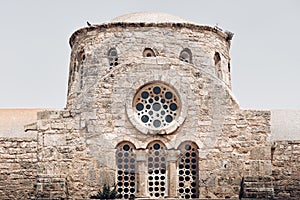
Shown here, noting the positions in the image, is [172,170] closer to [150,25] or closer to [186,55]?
[186,55]

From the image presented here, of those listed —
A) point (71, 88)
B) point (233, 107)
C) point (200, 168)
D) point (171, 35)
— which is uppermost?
point (171, 35)

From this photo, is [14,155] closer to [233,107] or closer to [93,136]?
[93,136]

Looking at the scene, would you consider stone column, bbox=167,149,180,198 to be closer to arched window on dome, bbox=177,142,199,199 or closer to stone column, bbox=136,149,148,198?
arched window on dome, bbox=177,142,199,199

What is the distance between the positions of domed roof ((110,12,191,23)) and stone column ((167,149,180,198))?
5170 mm

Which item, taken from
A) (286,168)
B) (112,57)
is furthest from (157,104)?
(286,168)

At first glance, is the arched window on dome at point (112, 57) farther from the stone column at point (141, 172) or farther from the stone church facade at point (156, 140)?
the stone column at point (141, 172)

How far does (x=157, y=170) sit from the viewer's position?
18.2m

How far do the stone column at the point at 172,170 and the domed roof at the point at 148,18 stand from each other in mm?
5170

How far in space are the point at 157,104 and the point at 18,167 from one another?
443cm

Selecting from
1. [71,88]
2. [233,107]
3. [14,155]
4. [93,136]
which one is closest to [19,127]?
[71,88]

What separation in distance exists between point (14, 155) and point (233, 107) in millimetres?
6398

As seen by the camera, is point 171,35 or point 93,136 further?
point 171,35

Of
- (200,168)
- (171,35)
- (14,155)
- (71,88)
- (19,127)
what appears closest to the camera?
(200,168)

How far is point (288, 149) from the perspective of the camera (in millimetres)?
19391
